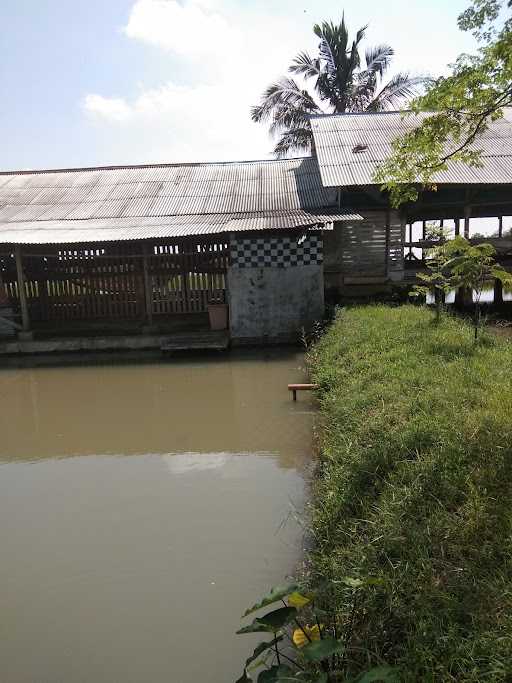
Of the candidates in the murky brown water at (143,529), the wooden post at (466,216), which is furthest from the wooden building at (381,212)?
the murky brown water at (143,529)

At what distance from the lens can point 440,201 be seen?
1182 centimetres

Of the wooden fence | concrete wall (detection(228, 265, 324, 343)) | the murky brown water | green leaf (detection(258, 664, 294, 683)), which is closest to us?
green leaf (detection(258, 664, 294, 683))

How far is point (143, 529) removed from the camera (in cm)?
352

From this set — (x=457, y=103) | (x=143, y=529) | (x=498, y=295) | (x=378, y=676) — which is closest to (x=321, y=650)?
(x=378, y=676)

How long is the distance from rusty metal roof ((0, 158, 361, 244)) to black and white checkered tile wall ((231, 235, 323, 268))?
0.35 metres

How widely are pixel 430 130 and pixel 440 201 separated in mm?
8194

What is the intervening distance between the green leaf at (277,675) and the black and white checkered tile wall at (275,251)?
8874mm

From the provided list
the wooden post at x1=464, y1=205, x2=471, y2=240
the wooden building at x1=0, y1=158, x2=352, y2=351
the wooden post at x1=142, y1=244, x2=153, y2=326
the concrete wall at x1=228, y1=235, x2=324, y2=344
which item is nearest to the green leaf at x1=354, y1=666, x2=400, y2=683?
the wooden building at x1=0, y1=158, x2=352, y2=351

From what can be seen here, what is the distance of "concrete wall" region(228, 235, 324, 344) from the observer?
397 inches

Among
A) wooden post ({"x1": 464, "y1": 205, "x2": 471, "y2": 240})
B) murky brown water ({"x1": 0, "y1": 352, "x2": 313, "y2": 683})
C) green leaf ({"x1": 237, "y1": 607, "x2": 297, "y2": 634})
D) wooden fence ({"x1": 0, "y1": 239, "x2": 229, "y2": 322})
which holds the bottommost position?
murky brown water ({"x1": 0, "y1": 352, "x2": 313, "y2": 683})

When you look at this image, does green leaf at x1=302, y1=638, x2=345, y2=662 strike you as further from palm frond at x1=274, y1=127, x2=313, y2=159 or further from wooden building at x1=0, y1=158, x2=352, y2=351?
palm frond at x1=274, y1=127, x2=313, y2=159

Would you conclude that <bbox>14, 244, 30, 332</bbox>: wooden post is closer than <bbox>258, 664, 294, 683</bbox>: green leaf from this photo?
No

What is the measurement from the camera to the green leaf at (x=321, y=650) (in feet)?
4.95

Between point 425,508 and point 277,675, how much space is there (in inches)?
49.2
